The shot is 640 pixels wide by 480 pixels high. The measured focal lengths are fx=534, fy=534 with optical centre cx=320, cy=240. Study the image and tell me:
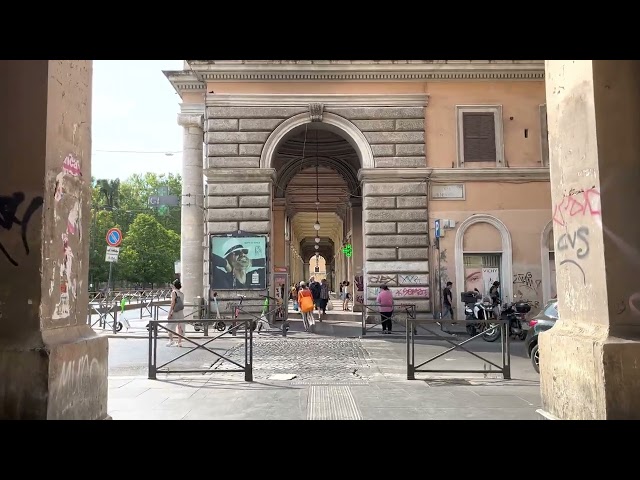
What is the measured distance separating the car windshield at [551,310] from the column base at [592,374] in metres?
4.37

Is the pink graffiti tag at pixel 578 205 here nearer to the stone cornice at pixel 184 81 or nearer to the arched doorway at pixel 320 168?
the arched doorway at pixel 320 168

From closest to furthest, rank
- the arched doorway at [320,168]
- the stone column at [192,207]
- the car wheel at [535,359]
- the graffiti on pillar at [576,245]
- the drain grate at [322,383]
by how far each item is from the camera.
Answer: the graffiti on pillar at [576,245] < the drain grate at [322,383] < the car wheel at [535,359] < the arched doorway at [320,168] < the stone column at [192,207]

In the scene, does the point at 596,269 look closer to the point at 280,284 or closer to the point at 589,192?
the point at 589,192

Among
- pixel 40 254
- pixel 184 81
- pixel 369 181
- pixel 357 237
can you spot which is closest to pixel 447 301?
pixel 369 181

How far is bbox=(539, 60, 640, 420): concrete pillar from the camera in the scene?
4.83 metres

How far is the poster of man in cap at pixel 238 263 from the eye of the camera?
18.4 metres

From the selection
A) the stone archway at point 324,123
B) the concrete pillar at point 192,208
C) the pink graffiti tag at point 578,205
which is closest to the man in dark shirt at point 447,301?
the stone archway at point 324,123

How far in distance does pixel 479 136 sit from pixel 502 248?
4118 millimetres

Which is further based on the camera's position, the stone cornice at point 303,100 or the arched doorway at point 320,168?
the arched doorway at point 320,168

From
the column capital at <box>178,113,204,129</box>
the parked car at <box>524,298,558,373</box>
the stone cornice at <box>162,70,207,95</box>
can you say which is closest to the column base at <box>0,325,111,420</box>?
the parked car at <box>524,298,558,373</box>

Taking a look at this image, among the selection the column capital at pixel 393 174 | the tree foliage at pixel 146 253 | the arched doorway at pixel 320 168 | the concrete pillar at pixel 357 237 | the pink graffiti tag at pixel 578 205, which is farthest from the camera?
the tree foliage at pixel 146 253

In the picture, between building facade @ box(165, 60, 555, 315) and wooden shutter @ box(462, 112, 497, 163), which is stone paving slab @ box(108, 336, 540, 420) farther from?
wooden shutter @ box(462, 112, 497, 163)
